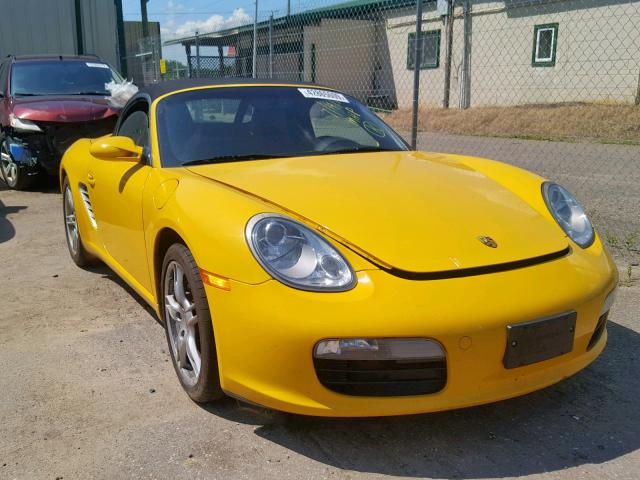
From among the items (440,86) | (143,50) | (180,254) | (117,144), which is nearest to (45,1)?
(143,50)

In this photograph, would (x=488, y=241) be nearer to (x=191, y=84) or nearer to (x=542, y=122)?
(x=191, y=84)

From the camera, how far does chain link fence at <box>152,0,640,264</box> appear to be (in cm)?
1050

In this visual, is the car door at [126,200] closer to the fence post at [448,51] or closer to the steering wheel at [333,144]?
the steering wheel at [333,144]

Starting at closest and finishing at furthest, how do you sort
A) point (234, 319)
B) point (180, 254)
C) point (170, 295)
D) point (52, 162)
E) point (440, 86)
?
point (234, 319) < point (180, 254) < point (170, 295) < point (52, 162) < point (440, 86)

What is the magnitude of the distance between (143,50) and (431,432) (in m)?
14.3

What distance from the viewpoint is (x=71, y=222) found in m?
4.66

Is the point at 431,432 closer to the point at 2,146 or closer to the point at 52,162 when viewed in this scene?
the point at 52,162

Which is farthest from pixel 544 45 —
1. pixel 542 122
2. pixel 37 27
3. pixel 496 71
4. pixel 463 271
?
pixel 463 271

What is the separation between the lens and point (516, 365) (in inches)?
85.4

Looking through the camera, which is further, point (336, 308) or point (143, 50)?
point (143, 50)

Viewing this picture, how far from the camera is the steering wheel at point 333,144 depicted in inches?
134

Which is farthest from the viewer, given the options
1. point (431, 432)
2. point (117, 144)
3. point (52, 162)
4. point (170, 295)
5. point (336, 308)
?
point (52, 162)

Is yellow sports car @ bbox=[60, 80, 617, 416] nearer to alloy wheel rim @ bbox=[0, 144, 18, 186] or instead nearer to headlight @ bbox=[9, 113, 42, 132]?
headlight @ bbox=[9, 113, 42, 132]

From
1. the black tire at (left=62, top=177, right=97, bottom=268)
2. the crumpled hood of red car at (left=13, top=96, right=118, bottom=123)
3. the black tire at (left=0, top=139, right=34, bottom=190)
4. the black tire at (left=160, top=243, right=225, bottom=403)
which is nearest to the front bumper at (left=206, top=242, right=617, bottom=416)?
the black tire at (left=160, top=243, right=225, bottom=403)
